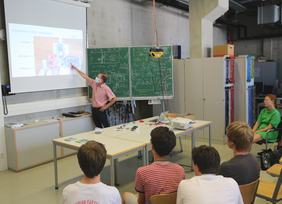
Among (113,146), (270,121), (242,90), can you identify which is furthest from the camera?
(242,90)

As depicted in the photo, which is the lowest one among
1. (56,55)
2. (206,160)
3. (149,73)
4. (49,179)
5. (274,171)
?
(49,179)

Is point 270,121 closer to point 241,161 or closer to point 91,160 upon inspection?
point 241,161

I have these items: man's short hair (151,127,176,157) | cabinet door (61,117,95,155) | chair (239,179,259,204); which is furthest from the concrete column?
chair (239,179,259,204)

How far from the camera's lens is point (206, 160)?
5.58 feet

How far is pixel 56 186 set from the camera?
367 centimetres

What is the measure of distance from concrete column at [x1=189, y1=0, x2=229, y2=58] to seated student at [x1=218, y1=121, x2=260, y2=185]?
4.38m

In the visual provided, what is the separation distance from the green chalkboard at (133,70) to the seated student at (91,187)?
411 cm

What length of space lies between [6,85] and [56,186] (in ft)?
6.42

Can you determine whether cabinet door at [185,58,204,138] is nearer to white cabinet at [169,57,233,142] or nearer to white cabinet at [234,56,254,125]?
white cabinet at [169,57,233,142]

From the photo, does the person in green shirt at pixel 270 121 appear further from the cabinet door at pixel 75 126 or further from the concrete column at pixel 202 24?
the cabinet door at pixel 75 126

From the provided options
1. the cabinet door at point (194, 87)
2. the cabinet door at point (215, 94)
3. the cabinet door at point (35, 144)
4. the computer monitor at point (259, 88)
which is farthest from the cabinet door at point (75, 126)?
the computer monitor at point (259, 88)

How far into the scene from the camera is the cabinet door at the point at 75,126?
5.00 m

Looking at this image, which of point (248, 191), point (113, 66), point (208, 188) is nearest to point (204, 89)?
point (113, 66)

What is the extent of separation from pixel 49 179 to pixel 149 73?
3114 mm
